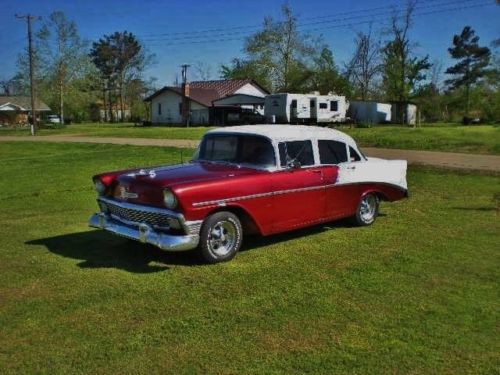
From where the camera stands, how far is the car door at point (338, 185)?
7.71m

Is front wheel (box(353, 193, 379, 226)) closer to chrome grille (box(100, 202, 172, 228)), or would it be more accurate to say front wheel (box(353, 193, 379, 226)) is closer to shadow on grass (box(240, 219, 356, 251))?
shadow on grass (box(240, 219, 356, 251))

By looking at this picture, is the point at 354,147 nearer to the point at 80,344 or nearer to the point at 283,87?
the point at 80,344

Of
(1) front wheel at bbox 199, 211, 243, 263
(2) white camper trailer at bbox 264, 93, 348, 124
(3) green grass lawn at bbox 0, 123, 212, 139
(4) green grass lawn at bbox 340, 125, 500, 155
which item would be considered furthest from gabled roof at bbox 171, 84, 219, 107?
(1) front wheel at bbox 199, 211, 243, 263

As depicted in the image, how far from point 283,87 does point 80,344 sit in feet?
224

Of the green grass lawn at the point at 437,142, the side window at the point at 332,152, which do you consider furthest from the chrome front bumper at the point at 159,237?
→ the green grass lawn at the point at 437,142

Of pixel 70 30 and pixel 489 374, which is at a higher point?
pixel 70 30

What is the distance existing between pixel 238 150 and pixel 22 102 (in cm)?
8525

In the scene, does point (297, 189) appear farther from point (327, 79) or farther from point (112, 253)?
point (327, 79)

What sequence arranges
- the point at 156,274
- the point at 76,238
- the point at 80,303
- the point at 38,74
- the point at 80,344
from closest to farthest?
the point at 80,344
the point at 80,303
the point at 156,274
the point at 76,238
the point at 38,74

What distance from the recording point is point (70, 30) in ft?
233

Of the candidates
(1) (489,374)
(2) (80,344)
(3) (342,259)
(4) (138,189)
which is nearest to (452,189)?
A: (3) (342,259)

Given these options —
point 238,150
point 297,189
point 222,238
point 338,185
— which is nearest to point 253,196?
point 222,238

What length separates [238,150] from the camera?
288 inches

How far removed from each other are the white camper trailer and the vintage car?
1375 inches
